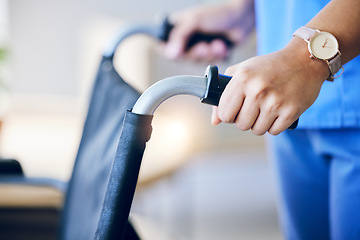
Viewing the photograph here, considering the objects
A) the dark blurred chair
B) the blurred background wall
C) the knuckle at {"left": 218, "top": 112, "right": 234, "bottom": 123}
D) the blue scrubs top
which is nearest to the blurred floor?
the blurred background wall

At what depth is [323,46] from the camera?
1.62 ft

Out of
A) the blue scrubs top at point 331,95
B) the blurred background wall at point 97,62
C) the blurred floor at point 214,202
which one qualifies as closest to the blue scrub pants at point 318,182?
the blue scrubs top at point 331,95

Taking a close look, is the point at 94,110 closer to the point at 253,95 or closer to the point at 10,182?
the point at 10,182

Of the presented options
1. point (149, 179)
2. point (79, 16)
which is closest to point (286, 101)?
point (149, 179)

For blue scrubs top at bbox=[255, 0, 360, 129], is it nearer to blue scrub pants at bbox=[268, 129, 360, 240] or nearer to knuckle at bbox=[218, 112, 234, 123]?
blue scrub pants at bbox=[268, 129, 360, 240]

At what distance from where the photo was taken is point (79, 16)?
3.73 m

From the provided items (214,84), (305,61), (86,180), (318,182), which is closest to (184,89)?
(214,84)

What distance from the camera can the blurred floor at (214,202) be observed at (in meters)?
2.67

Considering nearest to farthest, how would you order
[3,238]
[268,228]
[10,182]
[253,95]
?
[253,95] → [10,182] → [3,238] → [268,228]

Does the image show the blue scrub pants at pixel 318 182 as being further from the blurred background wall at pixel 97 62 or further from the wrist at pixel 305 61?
the blurred background wall at pixel 97 62

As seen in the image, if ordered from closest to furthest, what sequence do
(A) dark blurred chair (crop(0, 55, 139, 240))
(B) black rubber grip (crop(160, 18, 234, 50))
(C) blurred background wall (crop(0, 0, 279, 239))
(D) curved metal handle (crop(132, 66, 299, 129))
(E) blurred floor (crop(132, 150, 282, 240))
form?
1. (D) curved metal handle (crop(132, 66, 299, 129))
2. (A) dark blurred chair (crop(0, 55, 139, 240))
3. (B) black rubber grip (crop(160, 18, 234, 50))
4. (E) blurred floor (crop(132, 150, 282, 240))
5. (C) blurred background wall (crop(0, 0, 279, 239))

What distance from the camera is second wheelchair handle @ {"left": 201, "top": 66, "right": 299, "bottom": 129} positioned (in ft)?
1.49

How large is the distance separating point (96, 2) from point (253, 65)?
3.53 m

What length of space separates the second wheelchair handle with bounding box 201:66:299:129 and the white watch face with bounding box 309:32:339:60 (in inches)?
4.4
